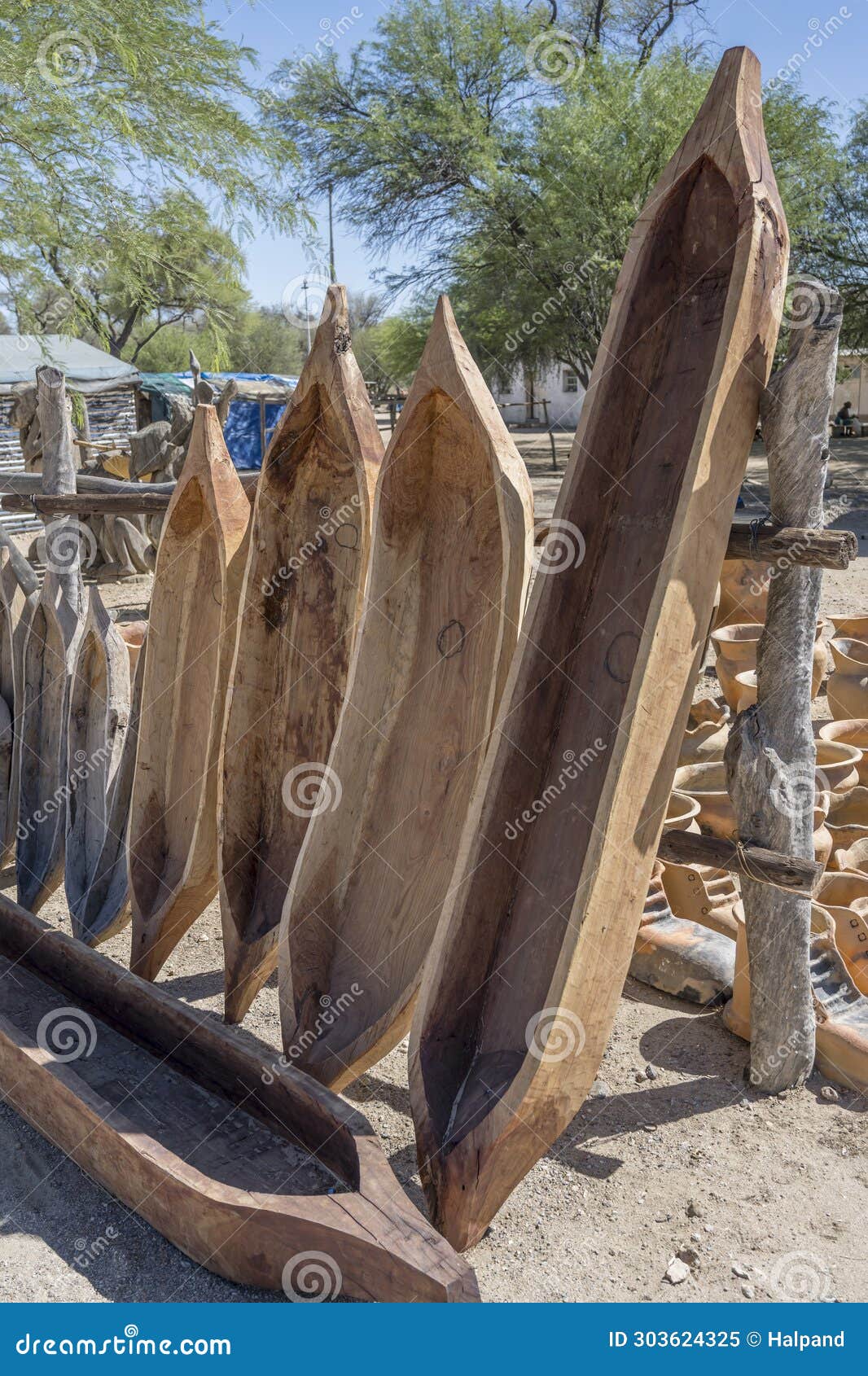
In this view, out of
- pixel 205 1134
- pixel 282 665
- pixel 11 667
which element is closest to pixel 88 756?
pixel 11 667

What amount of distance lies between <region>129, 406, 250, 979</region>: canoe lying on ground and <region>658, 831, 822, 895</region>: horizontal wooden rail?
137 cm

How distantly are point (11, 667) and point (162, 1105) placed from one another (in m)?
2.35

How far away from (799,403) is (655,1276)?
6.34ft

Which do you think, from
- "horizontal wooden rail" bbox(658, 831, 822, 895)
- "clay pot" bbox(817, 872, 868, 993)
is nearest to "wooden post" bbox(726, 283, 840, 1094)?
"horizontal wooden rail" bbox(658, 831, 822, 895)

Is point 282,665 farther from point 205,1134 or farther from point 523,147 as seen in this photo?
point 523,147

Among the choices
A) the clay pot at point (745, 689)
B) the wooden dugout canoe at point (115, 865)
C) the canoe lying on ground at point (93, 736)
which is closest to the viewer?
the wooden dugout canoe at point (115, 865)

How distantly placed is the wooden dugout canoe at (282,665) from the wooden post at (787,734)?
3.62 feet

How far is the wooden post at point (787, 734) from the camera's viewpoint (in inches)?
98.2

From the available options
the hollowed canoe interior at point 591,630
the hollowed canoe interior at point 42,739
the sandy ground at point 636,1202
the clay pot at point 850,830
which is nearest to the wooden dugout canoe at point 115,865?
the hollowed canoe interior at point 42,739

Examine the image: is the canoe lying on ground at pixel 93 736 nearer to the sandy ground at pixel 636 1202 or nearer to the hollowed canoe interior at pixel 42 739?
the hollowed canoe interior at pixel 42 739

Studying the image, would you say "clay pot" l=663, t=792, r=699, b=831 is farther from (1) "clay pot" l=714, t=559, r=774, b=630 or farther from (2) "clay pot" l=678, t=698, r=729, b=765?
(1) "clay pot" l=714, t=559, r=774, b=630

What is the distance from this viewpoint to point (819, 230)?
15.3 meters

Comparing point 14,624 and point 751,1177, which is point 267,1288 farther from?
point 14,624

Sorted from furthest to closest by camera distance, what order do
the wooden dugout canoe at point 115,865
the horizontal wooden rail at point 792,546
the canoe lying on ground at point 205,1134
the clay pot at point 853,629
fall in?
the clay pot at point 853,629
the wooden dugout canoe at point 115,865
the horizontal wooden rail at point 792,546
the canoe lying on ground at point 205,1134
